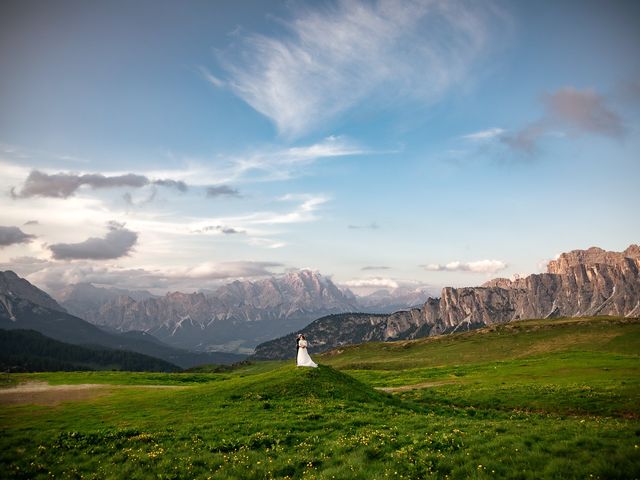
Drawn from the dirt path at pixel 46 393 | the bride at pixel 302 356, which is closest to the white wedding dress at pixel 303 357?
the bride at pixel 302 356

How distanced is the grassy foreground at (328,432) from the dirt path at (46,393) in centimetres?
300

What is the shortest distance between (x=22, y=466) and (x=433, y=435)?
22838 mm

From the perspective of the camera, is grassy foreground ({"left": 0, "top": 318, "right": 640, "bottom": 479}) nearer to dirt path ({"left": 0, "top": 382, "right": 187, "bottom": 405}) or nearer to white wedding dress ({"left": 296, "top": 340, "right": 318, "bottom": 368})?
A: dirt path ({"left": 0, "top": 382, "right": 187, "bottom": 405})

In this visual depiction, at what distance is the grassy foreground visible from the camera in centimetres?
1770

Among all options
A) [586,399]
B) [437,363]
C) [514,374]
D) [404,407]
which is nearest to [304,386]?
[404,407]

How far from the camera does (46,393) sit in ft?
175

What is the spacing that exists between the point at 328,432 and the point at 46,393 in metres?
47.3

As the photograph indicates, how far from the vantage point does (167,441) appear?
2495cm

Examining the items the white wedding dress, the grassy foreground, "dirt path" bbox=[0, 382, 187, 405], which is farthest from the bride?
"dirt path" bbox=[0, 382, 187, 405]

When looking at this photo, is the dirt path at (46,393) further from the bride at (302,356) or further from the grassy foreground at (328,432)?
the bride at (302,356)

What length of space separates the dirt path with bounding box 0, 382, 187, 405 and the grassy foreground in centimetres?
300

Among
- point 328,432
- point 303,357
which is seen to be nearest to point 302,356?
point 303,357

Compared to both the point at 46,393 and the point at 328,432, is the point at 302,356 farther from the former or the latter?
the point at 46,393

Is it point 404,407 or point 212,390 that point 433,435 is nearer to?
point 404,407
